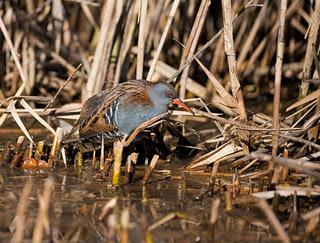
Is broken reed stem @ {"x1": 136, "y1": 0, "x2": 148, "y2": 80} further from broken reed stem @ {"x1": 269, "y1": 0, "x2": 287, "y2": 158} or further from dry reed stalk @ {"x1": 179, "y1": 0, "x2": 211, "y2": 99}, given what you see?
broken reed stem @ {"x1": 269, "y1": 0, "x2": 287, "y2": 158}

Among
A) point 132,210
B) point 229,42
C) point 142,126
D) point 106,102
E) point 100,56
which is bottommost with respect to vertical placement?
point 132,210

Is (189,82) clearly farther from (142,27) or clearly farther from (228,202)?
(228,202)

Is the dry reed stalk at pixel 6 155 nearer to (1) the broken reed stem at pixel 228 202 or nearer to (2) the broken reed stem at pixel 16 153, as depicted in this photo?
(2) the broken reed stem at pixel 16 153

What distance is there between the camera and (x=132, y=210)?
462cm

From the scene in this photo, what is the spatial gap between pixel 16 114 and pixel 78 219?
1624 millimetres

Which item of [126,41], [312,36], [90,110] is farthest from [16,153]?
[312,36]

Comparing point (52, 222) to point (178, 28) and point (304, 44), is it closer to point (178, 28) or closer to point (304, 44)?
point (178, 28)

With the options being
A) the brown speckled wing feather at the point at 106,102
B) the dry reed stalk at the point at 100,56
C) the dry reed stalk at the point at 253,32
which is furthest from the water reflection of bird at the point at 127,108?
the dry reed stalk at the point at 253,32

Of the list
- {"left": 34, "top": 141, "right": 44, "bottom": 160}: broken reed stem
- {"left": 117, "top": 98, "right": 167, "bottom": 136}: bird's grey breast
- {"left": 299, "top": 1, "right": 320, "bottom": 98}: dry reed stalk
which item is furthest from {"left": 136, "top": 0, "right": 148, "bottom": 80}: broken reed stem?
{"left": 299, "top": 1, "right": 320, "bottom": 98}: dry reed stalk

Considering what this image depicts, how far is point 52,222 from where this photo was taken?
433 centimetres

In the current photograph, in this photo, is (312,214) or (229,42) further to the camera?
(229,42)

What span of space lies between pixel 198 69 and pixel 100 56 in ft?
6.80

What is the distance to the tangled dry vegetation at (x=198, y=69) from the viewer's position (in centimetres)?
517

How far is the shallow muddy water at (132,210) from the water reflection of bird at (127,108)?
313 mm
